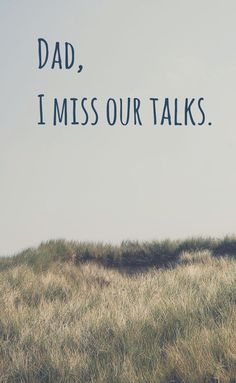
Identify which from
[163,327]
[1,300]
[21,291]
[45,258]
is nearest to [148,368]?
[163,327]

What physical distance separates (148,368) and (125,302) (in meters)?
2.63

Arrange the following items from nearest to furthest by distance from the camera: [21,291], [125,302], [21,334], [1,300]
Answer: [21,334], [125,302], [1,300], [21,291]

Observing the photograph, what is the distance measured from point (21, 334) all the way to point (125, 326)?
3.92 ft

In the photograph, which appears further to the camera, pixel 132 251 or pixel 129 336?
pixel 132 251

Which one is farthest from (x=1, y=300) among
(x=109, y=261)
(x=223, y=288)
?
(x=109, y=261)

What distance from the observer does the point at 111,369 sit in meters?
4.61

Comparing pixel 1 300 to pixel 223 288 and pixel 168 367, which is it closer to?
pixel 223 288

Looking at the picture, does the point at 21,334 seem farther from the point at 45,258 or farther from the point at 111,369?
the point at 45,258

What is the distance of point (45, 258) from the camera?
13.7m

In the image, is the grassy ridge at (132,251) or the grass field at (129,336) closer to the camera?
the grass field at (129,336)

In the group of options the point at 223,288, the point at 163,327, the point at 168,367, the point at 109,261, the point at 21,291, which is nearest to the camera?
the point at 168,367

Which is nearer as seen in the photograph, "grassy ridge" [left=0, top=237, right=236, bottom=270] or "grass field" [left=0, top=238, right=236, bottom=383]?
"grass field" [left=0, top=238, right=236, bottom=383]

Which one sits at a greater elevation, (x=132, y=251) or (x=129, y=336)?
(x=129, y=336)

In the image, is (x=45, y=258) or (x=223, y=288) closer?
(x=223, y=288)
